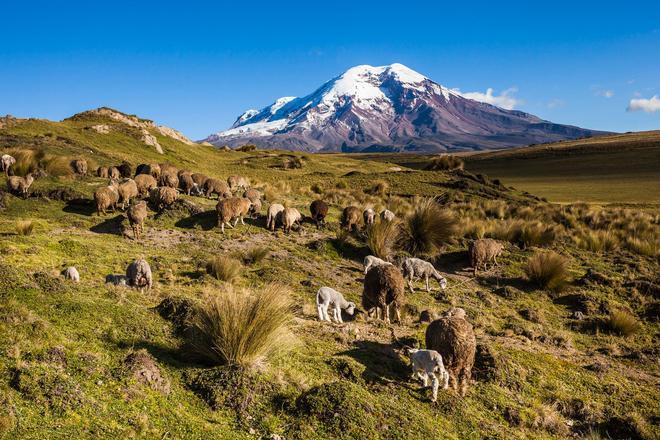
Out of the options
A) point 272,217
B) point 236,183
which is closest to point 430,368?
point 272,217

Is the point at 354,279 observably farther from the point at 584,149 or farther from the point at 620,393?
the point at 584,149

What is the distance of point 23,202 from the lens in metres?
15.8

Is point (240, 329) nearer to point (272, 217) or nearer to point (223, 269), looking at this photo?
point (223, 269)

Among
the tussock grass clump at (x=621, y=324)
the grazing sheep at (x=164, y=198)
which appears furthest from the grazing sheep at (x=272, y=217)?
the tussock grass clump at (x=621, y=324)

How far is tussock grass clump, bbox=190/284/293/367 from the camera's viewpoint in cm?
568

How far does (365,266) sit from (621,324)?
713cm

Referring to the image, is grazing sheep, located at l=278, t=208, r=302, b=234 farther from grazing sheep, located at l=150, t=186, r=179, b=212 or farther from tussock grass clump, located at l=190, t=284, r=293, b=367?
tussock grass clump, located at l=190, t=284, r=293, b=367

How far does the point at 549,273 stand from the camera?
14531mm

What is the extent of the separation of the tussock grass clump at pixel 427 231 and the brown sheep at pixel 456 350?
9945 mm

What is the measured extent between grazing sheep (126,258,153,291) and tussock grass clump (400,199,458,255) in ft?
33.6

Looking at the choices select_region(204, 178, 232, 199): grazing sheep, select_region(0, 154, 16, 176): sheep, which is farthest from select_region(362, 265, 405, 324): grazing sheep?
select_region(0, 154, 16, 176): sheep

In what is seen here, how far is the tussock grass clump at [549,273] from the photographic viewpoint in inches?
568

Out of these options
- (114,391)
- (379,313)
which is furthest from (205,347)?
(379,313)

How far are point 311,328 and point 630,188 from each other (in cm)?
5126
